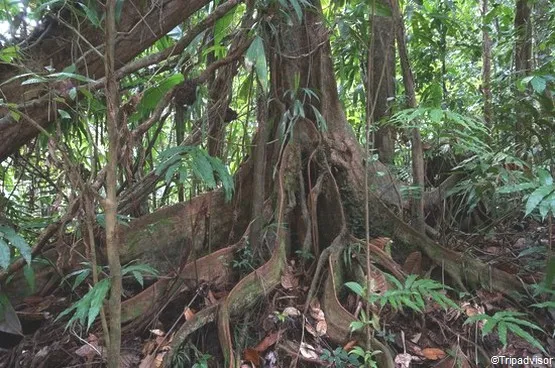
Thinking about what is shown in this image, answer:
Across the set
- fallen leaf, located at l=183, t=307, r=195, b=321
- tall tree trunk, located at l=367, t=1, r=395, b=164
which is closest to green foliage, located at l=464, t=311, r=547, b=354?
fallen leaf, located at l=183, t=307, r=195, b=321

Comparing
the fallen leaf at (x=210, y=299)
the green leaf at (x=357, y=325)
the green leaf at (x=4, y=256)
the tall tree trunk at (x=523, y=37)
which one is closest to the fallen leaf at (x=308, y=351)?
the green leaf at (x=357, y=325)

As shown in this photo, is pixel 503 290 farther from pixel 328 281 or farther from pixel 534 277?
pixel 328 281

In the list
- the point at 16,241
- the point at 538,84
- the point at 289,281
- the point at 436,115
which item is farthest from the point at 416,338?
the point at 16,241

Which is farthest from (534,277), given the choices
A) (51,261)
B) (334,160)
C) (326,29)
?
(51,261)

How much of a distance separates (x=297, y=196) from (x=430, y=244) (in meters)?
0.83

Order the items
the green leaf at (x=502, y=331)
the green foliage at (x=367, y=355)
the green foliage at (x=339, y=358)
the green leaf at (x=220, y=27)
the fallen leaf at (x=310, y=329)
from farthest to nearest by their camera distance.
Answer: the green leaf at (x=220, y=27)
the fallen leaf at (x=310, y=329)
the green foliage at (x=339, y=358)
the green foliage at (x=367, y=355)
the green leaf at (x=502, y=331)

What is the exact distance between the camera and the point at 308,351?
6.87 feet

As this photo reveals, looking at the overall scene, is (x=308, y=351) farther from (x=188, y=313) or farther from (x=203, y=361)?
(x=188, y=313)

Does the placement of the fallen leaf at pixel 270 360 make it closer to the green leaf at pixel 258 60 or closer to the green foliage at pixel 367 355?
the green foliage at pixel 367 355

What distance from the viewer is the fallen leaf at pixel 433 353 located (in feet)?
6.94

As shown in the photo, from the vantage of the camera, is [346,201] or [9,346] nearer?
[9,346]

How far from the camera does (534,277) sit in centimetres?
259

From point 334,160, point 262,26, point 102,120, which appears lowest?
point 334,160

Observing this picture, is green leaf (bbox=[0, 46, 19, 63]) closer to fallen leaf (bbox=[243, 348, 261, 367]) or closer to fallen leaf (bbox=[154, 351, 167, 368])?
fallen leaf (bbox=[154, 351, 167, 368])
